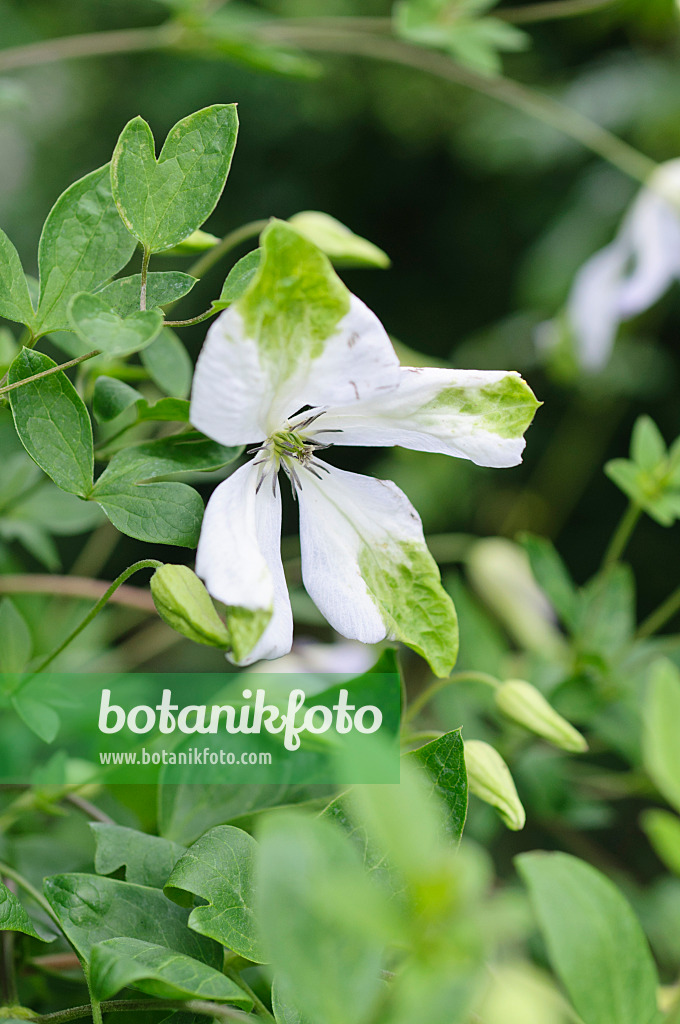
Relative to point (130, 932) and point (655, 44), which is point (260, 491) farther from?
point (655, 44)

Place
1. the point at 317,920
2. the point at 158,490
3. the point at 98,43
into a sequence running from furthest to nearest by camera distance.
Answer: the point at 98,43 < the point at 158,490 < the point at 317,920

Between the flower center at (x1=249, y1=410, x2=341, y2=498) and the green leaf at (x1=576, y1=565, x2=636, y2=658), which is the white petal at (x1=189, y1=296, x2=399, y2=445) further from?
the green leaf at (x1=576, y1=565, x2=636, y2=658)

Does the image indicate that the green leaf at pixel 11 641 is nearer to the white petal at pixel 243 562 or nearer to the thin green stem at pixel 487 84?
the white petal at pixel 243 562

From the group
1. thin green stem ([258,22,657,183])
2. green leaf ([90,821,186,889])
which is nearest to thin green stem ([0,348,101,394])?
green leaf ([90,821,186,889])

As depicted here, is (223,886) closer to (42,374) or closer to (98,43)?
(42,374)

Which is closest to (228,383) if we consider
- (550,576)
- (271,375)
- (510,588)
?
(271,375)

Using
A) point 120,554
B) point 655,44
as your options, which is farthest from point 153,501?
point 655,44
